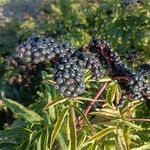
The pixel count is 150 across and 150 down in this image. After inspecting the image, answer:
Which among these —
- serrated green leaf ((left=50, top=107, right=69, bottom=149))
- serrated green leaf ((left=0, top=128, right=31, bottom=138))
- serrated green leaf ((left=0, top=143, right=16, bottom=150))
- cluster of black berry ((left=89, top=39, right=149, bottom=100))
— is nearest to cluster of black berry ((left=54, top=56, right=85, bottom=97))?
serrated green leaf ((left=50, top=107, right=69, bottom=149))

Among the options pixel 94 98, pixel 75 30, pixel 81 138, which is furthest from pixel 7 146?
pixel 75 30

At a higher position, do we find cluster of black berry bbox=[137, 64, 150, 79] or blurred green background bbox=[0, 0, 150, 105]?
blurred green background bbox=[0, 0, 150, 105]

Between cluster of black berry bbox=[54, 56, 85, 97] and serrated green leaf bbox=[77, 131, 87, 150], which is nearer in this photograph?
cluster of black berry bbox=[54, 56, 85, 97]

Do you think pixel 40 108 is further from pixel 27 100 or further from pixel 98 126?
pixel 27 100

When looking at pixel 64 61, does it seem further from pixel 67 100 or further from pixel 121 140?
pixel 121 140

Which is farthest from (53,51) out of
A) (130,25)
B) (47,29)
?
(47,29)

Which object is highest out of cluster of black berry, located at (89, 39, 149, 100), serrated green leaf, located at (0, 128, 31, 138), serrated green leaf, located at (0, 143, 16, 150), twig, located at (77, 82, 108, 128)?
cluster of black berry, located at (89, 39, 149, 100)

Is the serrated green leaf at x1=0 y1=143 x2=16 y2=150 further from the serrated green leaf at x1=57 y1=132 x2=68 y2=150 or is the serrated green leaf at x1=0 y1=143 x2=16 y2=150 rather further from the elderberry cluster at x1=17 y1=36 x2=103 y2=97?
the elderberry cluster at x1=17 y1=36 x2=103 y2=97
